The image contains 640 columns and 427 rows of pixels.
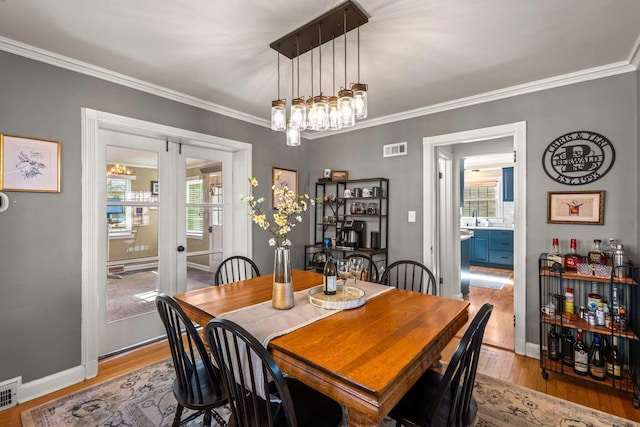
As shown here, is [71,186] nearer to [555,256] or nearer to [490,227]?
[555,256]

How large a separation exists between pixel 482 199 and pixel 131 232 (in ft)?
24.2

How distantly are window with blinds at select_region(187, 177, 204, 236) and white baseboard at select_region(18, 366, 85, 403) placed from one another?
1444 millimetres

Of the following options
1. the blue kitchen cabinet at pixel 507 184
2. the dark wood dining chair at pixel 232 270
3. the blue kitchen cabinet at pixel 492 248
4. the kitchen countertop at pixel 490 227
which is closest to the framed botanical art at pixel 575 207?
the dark wood dining chair at pixel 232 270

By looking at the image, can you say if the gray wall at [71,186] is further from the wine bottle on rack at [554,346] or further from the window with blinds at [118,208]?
the window with blinds at [118,208]

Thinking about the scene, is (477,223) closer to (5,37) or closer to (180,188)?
(180,188)

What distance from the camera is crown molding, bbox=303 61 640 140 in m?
2.32

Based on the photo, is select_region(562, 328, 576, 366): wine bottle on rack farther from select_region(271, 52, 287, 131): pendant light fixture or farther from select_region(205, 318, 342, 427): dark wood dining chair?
select_region(271, 52, 287, 131): pendant light fixture

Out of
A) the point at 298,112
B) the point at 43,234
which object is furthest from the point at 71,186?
the point at 298,112

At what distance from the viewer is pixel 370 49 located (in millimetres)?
2096

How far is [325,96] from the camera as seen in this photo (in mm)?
1916

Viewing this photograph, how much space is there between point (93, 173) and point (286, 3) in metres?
1.94

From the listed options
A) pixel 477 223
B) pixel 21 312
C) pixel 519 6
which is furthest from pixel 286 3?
pixel 477 223

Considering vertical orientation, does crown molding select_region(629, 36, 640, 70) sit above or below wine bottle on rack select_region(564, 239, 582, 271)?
above

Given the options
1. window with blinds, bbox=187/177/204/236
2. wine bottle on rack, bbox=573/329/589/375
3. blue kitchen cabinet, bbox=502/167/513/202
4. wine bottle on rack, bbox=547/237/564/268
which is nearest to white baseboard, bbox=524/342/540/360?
wine bottle on rack, bbox=573/329/589/375
